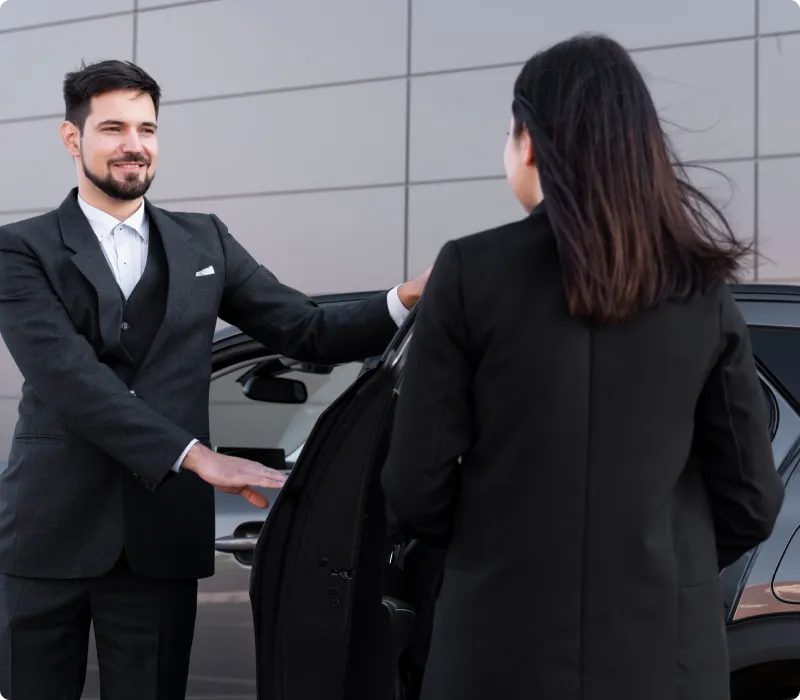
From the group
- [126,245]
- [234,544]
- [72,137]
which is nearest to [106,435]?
[126,245]

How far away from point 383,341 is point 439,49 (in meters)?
5.34

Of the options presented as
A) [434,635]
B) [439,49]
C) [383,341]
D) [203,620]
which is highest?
[439,49]

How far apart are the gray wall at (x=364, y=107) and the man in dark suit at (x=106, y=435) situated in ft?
15.4

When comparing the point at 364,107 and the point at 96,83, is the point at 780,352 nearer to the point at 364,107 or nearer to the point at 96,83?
the point at 96,83

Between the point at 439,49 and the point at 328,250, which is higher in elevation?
the point at 439,49

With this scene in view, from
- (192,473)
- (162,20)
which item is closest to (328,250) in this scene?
(162,20)

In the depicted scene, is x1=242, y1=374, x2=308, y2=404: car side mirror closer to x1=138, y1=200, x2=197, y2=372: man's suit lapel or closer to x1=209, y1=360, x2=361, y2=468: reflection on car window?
x1=209, y1=360, x2=361, y2=468: reflection on car window

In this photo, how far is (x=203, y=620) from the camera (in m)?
3.12

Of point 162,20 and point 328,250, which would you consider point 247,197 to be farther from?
point 162,20

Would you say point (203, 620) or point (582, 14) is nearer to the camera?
point (203, 620)

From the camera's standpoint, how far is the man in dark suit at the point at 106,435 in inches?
88.5

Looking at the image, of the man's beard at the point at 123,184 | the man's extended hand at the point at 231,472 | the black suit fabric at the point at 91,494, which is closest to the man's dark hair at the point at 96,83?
the man's beard at the point at 123,184

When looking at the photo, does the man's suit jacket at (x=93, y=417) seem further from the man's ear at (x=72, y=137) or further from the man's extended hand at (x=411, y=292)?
the man's extended hand at (x=411, y=292)

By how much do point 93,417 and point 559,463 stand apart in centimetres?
106
